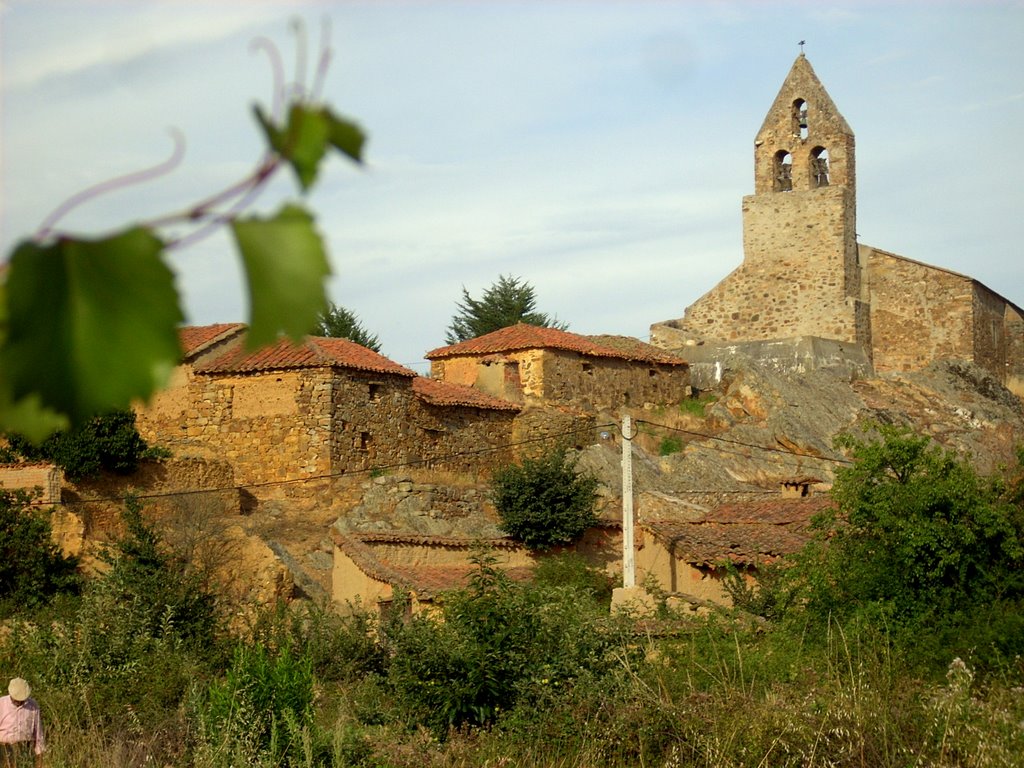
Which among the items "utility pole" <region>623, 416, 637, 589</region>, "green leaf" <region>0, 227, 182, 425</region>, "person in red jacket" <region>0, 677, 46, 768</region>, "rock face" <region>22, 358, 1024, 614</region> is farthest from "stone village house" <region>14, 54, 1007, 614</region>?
"green leaf" <region>0, 227, 182, 425</region>

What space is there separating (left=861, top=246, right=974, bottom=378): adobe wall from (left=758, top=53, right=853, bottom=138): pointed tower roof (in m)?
4.36

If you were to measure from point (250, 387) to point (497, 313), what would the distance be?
18.2m

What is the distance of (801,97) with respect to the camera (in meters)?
36.9

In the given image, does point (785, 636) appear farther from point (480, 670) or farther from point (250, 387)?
point (250, 387)

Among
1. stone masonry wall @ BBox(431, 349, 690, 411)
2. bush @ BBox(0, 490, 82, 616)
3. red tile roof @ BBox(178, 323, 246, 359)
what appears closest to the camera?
bush @ BBox(0, 490, 82, 616)

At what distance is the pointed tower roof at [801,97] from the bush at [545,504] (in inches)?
662

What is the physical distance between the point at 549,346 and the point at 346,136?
29.3 meters

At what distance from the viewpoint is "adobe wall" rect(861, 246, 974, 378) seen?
1427 inches

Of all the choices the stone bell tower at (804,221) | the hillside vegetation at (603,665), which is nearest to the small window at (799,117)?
the stone bell tower at (804,221)

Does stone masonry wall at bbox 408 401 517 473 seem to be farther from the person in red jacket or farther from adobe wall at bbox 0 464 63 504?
the person in red jacket

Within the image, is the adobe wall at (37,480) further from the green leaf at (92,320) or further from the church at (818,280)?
the green leaf at (92,320)

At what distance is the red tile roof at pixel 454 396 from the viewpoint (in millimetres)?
27812

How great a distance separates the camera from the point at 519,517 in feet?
76.8

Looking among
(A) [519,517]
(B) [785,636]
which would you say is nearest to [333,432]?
(A) [519,517]
